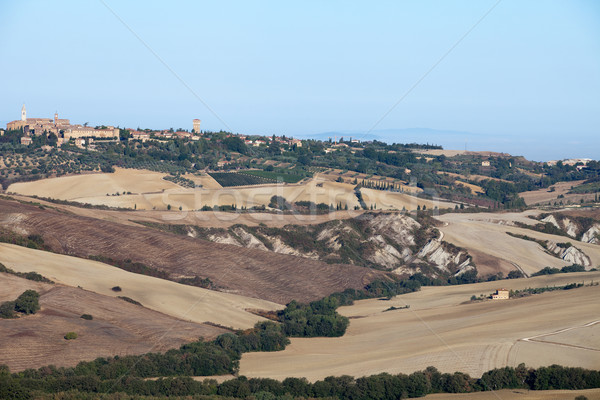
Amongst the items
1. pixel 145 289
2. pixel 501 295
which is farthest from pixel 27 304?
pixel 501 295

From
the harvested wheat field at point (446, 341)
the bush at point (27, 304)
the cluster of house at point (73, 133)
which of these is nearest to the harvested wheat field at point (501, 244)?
the harvested wheat field at point (446, 341)

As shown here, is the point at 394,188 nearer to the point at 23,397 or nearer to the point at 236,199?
the point at 236,199

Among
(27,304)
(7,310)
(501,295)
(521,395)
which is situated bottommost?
(521,395)

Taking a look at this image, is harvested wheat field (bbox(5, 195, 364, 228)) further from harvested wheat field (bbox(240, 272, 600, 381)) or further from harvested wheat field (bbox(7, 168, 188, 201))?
harvested wheat field (bbox(240, 272, 600, 381))

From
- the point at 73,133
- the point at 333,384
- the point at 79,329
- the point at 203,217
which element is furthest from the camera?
the point at 73,133

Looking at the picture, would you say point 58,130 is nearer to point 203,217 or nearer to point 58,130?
point 58,130

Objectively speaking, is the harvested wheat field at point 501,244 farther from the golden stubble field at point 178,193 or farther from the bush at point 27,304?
the bush at point 27,304

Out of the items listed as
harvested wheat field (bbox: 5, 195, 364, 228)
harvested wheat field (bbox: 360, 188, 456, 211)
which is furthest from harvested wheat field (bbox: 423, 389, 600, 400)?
harvested wheat field (bbox: 360, 188, 456, 211)
